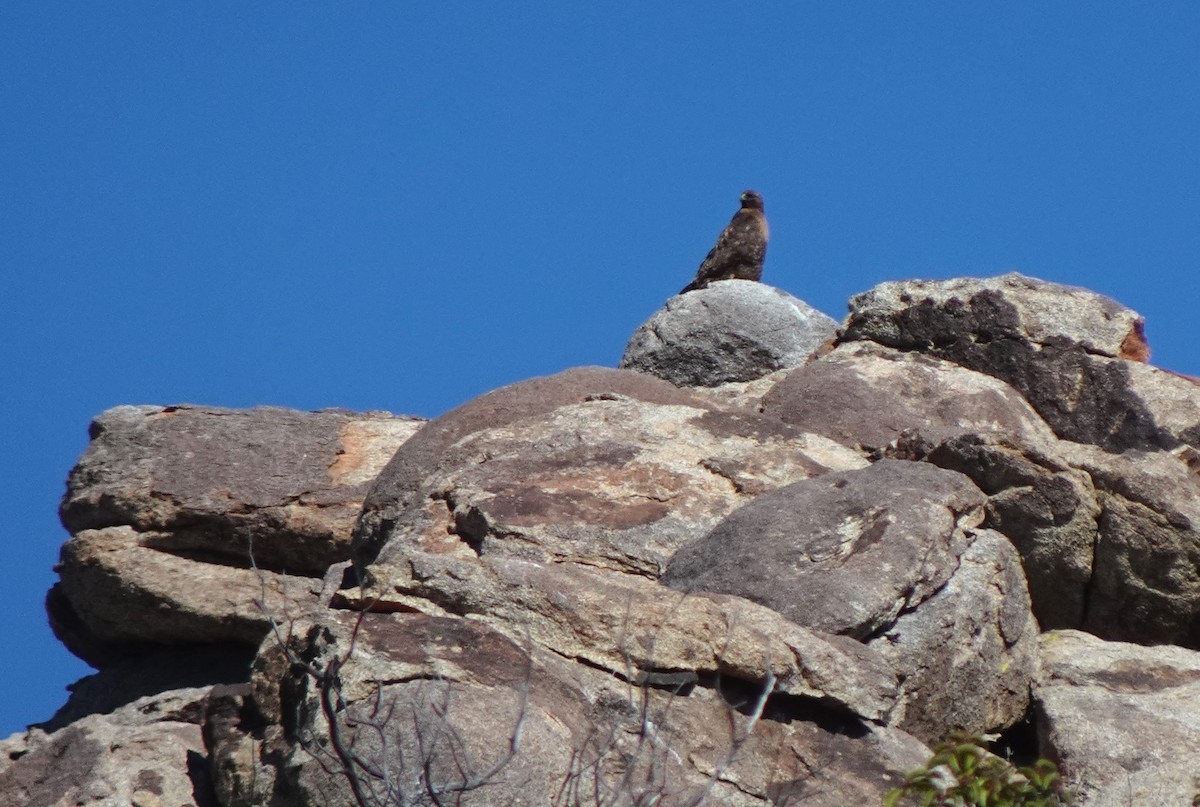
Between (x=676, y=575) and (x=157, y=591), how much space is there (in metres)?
4.42

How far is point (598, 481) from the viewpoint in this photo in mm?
8133

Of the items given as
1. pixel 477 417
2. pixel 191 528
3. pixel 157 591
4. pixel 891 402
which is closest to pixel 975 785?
pixel 477 417

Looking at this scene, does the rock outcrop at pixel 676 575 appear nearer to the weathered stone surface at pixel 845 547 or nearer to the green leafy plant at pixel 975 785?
the weathered stone surface at pixel 845 547

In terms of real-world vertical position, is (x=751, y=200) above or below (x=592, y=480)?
above

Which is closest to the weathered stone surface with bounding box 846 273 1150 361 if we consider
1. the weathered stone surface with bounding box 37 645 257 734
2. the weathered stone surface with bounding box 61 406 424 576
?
Answer: the weathered stone surface with bounding box 61 406 424 576

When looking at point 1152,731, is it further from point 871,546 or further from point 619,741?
point 619,741

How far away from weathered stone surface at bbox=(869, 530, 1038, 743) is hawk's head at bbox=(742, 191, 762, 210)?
11.1 meters

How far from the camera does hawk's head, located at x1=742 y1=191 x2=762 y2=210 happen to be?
1812 cm

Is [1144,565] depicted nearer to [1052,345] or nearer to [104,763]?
[1052,345]

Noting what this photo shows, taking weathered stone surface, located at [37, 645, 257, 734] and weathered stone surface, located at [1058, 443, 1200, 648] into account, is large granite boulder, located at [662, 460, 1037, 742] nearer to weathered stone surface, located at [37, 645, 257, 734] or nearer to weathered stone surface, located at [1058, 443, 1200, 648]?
weathered stone surface, located at [1058, 443, 1200, 648]

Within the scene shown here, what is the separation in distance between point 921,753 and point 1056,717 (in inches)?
41.2

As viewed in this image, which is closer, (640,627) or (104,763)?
(640,627)

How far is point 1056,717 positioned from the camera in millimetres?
6594

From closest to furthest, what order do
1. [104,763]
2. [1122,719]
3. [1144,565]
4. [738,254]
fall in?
[1122,719] → [1144,565] → [104,763] → [738,254]
